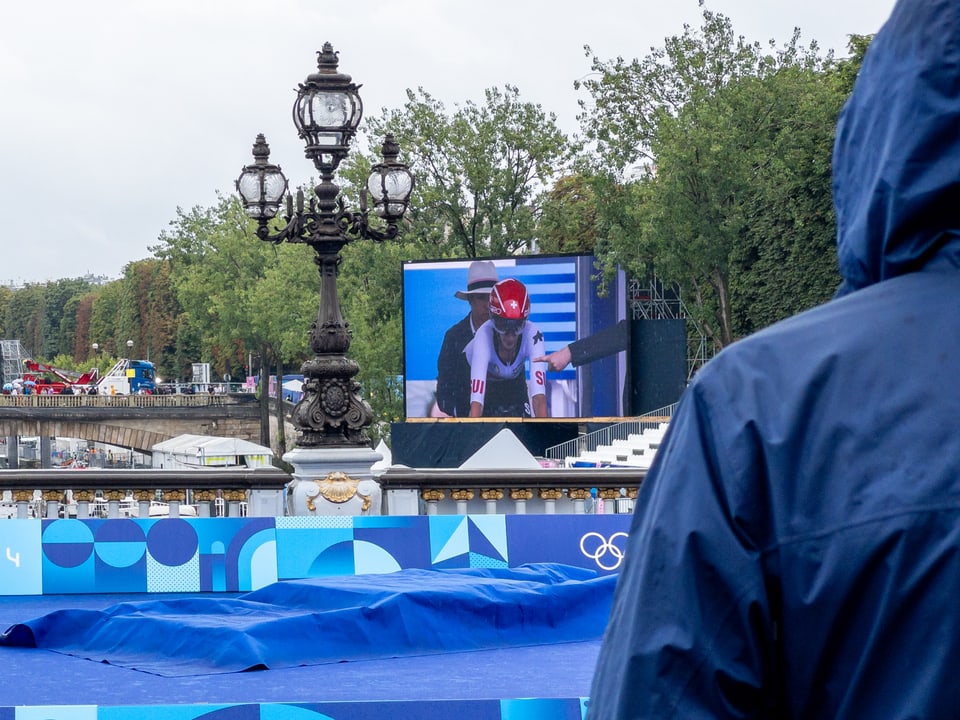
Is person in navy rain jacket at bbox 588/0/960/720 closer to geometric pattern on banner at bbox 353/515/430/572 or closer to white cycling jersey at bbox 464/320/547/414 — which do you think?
geometric pattern on banner at bbox 353/515/430/572

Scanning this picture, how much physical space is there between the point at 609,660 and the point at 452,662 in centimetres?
509

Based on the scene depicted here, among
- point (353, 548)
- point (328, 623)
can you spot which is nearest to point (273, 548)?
point (353, 548)

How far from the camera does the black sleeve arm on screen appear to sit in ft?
144

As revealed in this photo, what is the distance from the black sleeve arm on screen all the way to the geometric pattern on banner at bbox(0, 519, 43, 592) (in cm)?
3466

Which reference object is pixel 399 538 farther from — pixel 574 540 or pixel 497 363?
pixel 497 363

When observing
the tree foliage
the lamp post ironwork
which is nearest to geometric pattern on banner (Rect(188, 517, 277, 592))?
the lamp post ironwork

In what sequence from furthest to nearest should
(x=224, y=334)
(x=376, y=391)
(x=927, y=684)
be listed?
1. (x=224, y=334)
2. (x=376, y=391)
3. (x=927, y=684)

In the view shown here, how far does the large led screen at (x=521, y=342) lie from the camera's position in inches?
1725

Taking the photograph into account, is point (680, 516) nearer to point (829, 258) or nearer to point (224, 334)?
point (829, 258)

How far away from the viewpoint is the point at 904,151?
1.65 m

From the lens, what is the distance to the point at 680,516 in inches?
66.4

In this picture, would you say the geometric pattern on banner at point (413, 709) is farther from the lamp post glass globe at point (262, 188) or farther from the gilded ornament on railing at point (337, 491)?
the lamp post glass globe at point (262, 188)

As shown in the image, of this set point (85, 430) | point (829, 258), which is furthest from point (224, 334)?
point (829, 258)

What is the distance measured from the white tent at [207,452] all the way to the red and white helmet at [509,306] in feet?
50.7
